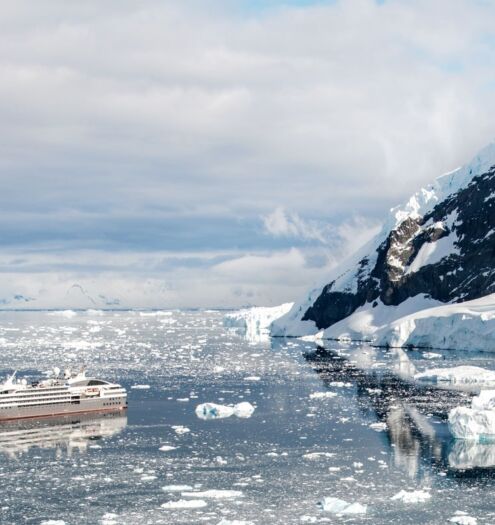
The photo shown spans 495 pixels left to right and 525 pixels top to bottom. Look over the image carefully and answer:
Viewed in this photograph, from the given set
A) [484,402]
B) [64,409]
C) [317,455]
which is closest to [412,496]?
[317,455]

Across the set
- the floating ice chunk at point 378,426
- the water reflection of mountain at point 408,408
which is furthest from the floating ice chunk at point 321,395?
the floating ice chunk at point 378,426

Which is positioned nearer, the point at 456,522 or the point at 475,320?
the point at 456,522

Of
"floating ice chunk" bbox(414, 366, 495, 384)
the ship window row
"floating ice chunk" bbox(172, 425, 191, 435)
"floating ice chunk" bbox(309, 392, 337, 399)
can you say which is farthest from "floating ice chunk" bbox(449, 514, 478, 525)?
"floating ice chunk" bbox(414, 366, 495, 384)

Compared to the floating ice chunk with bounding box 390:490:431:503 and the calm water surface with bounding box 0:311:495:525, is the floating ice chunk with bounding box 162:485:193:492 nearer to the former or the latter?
the calm water surface with bounding box 0:311:495:525

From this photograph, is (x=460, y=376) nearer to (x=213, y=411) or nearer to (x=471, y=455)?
(x=213, y=411)

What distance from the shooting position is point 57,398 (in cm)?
8506

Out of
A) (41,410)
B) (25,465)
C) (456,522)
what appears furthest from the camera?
(41,410)

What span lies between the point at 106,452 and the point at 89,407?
2362cm

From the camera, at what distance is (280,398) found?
93000 mm

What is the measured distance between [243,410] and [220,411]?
112 inches

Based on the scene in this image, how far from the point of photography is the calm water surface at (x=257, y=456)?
46906 mm

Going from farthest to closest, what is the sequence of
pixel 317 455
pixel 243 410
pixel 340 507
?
pixel 243 410
pixel 317 455
pixel 340 507

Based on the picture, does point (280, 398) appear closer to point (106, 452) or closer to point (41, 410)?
point (41, 410)

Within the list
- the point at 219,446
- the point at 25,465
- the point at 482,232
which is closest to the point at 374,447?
the point at 219,446
